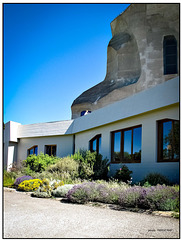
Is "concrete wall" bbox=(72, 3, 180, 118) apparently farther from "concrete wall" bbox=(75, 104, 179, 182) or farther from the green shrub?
the green shrub

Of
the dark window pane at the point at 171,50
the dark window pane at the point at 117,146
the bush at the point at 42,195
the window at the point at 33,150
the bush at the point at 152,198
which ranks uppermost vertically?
the dark window pane at the point at 171,50

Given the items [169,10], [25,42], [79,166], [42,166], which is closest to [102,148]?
[79,166]

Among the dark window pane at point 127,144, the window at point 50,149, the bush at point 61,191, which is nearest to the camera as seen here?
the bush at point 61,191

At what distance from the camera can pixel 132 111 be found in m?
11.3

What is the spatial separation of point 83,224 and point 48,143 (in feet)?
47.1

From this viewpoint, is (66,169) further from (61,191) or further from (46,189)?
(61,191)

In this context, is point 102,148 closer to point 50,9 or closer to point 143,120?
point 143,120

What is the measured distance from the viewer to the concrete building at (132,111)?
985 centimetres

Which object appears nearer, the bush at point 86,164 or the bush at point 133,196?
the bush at point 133,196

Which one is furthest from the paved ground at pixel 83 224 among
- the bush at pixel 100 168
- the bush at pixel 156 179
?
the bush at pixel 100 168

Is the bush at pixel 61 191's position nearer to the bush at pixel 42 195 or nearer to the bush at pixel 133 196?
the bush at pixel 42 195

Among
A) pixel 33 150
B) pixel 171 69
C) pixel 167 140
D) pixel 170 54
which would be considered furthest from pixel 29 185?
pixel 170 54

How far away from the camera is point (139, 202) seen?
6617 mm

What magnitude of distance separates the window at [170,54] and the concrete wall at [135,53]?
0.33 m
